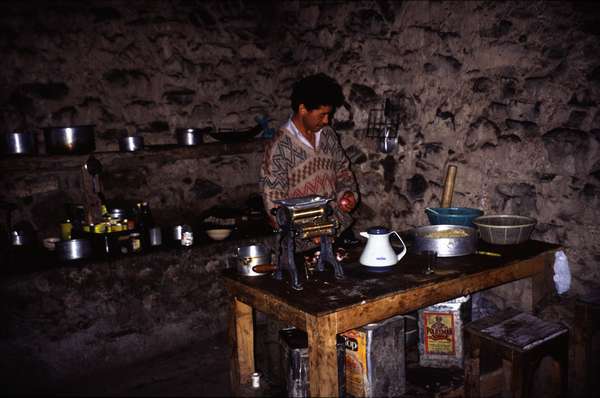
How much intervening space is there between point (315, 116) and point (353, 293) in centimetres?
166

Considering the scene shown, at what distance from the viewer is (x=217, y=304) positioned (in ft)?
16.3

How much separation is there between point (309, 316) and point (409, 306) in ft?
2.07

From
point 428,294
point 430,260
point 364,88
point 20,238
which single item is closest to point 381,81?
point 364,88

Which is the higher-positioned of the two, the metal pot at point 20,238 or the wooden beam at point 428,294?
the metal pot at point 20,238

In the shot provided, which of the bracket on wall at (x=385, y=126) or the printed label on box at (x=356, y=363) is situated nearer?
the printed label on box at (x=356, y=363)

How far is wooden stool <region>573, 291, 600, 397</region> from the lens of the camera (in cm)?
320

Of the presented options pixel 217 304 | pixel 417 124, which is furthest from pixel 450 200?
pixel 217 304

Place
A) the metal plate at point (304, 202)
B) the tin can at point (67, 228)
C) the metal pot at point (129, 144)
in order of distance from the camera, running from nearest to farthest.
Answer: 1. the metal plate at point (304, 202)
2. the tin can at point (67, 228)
3. the metal pot at point (129, 144)

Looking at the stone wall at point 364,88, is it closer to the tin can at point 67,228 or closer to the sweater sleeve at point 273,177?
the tin can at point 67,228

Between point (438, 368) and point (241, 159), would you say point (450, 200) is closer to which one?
point (438, 368)

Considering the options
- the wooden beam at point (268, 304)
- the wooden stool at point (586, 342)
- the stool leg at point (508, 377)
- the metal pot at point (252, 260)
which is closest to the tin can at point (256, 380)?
the wooden beam at point (268, 304)

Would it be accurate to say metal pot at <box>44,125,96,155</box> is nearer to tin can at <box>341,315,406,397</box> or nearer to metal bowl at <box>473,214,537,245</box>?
tin can at <box>341,315,406,397</box>

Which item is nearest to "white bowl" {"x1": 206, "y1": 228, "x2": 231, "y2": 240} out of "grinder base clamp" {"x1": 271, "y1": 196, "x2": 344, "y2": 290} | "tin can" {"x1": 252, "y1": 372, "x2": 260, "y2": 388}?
"tin can" {"x1": 252, "y1": 372, "x2": 260, "y2": 388}

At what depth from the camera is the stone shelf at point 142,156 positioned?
176 inches
